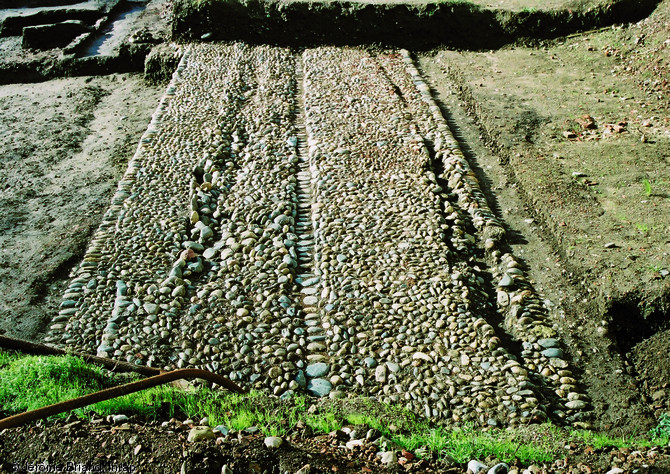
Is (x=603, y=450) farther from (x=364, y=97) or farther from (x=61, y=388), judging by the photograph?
(x=364, y=97)

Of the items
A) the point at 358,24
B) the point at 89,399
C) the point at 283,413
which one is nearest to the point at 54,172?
the point at 283,413

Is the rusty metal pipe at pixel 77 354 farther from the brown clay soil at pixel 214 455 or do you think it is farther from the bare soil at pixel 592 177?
the bare soil at pixel 592 177

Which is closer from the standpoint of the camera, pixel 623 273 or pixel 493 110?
pixel 623 273

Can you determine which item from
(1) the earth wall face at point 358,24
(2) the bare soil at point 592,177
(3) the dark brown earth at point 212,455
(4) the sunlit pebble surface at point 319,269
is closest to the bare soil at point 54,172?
(4) the sunlit pebble surface at point 319,269

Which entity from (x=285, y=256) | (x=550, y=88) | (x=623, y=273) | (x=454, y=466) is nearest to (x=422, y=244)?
(x=285, y=256)

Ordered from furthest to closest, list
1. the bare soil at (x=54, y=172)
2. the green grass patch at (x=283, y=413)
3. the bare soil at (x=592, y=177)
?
the bare soil at (x=54, y=172) → the bare soil at (x=592, y=177) → the green grass patch at (x=283, y=413)

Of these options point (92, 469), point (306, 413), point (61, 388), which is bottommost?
point (306, 413)

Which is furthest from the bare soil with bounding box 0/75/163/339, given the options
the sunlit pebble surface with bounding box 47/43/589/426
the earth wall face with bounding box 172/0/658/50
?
the earth wall face with bounding box 172/0/658/50

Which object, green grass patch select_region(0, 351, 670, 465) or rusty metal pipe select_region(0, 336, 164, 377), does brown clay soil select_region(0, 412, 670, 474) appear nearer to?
green grass patch select_region(0, 351, 670, 465)
